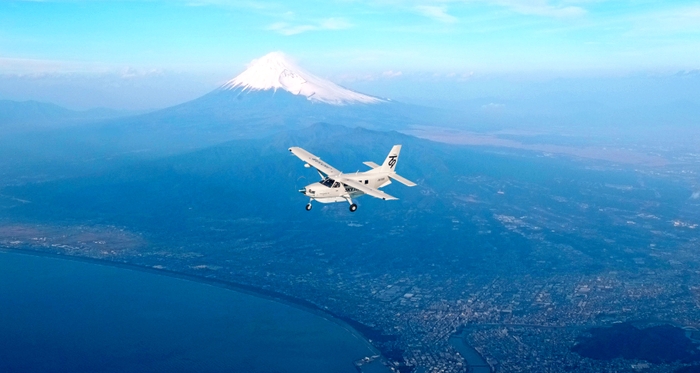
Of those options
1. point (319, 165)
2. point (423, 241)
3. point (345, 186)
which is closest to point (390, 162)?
point (319, 165)

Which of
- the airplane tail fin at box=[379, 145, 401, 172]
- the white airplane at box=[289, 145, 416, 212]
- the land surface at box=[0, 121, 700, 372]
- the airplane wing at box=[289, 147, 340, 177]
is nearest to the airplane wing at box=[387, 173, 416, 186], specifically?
the white airplane at box=[289, 145, 416, 212]

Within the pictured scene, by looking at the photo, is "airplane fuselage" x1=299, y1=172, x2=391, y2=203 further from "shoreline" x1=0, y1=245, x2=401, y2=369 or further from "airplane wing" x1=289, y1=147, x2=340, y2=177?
"shoreline" x1=0, y1=245, x2=401, y2=369

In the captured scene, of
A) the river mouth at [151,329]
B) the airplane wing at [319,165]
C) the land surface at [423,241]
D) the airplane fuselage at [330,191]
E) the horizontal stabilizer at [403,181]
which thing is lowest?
the river mouth at [151,329]

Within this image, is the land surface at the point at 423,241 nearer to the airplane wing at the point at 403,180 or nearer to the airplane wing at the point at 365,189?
the airplane wing at the point at 403,180

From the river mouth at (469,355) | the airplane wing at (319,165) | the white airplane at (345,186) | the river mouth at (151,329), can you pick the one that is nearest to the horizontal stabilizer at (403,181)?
the white airplane at (345,186)

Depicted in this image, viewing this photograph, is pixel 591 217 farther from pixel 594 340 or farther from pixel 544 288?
pixel 594 340
